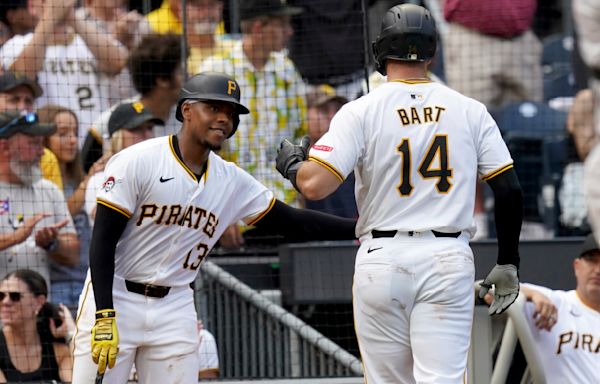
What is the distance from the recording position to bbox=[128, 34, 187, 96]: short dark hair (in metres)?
7.72

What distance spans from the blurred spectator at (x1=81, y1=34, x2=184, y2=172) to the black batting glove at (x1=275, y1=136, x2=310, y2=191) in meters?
2.79

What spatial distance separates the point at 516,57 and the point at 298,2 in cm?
178

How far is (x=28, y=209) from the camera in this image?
7176 mm

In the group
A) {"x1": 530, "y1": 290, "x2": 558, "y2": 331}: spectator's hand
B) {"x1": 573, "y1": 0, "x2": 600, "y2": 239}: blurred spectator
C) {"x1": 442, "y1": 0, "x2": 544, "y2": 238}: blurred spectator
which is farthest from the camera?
{"x1": 442, "y1": 0, "x2": 544, "y2": 238}: blurred spectator

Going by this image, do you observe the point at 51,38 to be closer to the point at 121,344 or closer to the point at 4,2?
the point at 4,2

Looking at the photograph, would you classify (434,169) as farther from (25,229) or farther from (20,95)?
(20,95)

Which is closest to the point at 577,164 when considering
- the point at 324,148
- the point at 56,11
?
the point at 56,11

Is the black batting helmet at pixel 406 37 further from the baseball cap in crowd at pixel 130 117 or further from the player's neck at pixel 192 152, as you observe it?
the baseball cap in crowd at pixel 130 117

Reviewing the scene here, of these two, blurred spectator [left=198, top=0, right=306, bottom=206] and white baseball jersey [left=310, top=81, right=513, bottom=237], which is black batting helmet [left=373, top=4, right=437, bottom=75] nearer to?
white baseball jersey [left=310, top=81, right=513, bottom=237]

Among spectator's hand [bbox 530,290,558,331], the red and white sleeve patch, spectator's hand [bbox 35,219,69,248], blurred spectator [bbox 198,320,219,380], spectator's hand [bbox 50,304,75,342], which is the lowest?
blurred spectator [bbox 198,320,219,380]

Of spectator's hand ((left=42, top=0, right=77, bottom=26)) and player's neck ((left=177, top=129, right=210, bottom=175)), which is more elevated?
spectator's hand ((left=42, top=0, right=77, bottom=26))

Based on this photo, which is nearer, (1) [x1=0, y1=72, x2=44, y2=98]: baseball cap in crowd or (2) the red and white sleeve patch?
(2) the red and white sleeve patch

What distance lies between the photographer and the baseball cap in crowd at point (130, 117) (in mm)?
7227

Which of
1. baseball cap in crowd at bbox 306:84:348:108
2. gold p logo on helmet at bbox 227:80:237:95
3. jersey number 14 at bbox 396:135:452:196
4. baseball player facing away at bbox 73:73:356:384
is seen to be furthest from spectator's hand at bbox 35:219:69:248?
jersey number 14 at bbox 396:135:452:196
